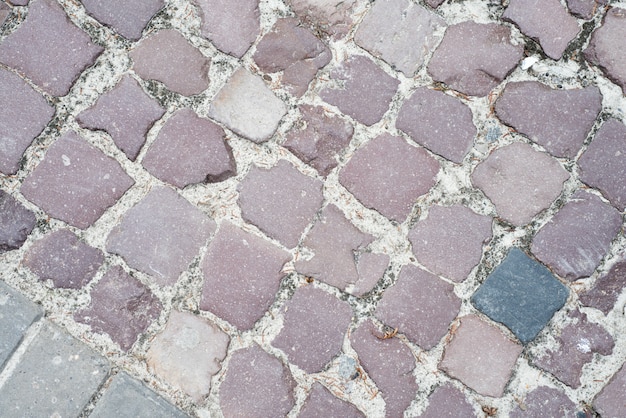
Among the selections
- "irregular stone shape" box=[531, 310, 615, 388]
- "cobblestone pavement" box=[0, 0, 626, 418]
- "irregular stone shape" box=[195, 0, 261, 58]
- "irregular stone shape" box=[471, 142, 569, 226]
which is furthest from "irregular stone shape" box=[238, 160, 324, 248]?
"irregular stone shape" box=[531, 310, 615, 388]

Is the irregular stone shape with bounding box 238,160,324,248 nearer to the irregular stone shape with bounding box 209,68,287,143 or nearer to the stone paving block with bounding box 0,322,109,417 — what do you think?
the irregular stone shape with bounding box 209,68,287,143

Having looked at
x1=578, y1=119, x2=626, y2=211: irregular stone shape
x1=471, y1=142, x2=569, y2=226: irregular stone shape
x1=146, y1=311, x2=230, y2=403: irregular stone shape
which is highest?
x1=578, y1=119, x2=626, y2=211: irregular stone shape

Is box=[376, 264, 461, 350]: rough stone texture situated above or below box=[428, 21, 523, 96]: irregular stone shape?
below

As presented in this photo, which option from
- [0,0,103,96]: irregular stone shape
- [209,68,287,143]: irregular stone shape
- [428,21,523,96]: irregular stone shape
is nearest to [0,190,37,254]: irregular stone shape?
[0,0,103,96]: irregular stone shape

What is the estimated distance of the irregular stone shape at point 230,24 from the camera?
1.62 meters

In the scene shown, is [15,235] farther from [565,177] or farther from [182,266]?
[565,177]

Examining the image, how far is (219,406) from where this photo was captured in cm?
158

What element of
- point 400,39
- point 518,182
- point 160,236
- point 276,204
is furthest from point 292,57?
point 518,182

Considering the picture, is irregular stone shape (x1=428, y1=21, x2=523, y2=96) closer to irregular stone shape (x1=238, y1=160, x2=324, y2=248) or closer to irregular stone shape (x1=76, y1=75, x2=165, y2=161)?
irregular stone shape (x1=238, y1=160, x2=324, y2=248)

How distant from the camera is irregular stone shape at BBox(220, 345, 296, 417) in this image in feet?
5.19

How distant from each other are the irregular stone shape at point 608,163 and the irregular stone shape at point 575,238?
61 mm

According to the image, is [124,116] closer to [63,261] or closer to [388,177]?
[63,261]

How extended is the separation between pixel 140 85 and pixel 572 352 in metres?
1.44

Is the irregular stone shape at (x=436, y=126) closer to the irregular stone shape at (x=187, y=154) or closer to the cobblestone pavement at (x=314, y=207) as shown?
the cobblestone pavement at (x=314, y=207)
